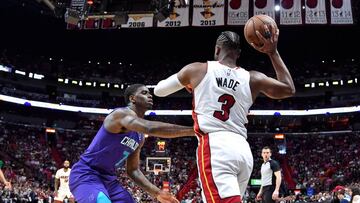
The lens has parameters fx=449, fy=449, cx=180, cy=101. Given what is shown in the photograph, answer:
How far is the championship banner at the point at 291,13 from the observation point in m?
15.8

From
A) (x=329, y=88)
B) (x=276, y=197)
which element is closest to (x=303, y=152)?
(x=329, y=88)

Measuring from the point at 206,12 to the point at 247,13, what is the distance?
1477 mm

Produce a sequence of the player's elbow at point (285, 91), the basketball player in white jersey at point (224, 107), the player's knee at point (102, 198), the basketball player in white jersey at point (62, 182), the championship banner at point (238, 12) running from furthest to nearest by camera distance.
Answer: the championship banner at point (238, 12) < the basketball player in white jersey at point (62, 182) < the player's knee at point (102, 198) < the player's elbow at point (285, 91) < the basketball player in white jersey at point (224, 107)

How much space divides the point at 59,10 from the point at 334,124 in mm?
29806

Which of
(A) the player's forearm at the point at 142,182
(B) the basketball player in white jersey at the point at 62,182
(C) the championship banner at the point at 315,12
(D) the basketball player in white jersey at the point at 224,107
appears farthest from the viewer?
(C) the championship banner at the point at 315,12

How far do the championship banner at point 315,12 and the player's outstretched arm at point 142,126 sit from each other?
1257 cm

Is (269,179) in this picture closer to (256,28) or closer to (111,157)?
(111,157)

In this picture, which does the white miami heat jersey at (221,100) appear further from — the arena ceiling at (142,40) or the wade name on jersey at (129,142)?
the arena ceiling at (142,40)

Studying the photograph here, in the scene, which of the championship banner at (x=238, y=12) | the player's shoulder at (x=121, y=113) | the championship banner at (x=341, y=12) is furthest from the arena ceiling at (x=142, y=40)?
the player's shoulder at (x=121, y=113)

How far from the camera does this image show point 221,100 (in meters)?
3.54

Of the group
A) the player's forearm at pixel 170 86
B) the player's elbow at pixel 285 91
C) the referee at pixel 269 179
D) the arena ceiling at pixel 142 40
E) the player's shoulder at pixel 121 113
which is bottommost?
the referee at pixel 269 179

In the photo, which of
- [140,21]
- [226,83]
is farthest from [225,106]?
[140,21]

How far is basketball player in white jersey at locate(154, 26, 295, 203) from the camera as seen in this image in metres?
3.38

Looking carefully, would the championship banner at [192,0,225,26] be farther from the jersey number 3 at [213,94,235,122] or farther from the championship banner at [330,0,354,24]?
the jersey number 3 at [213,94,235,122]
